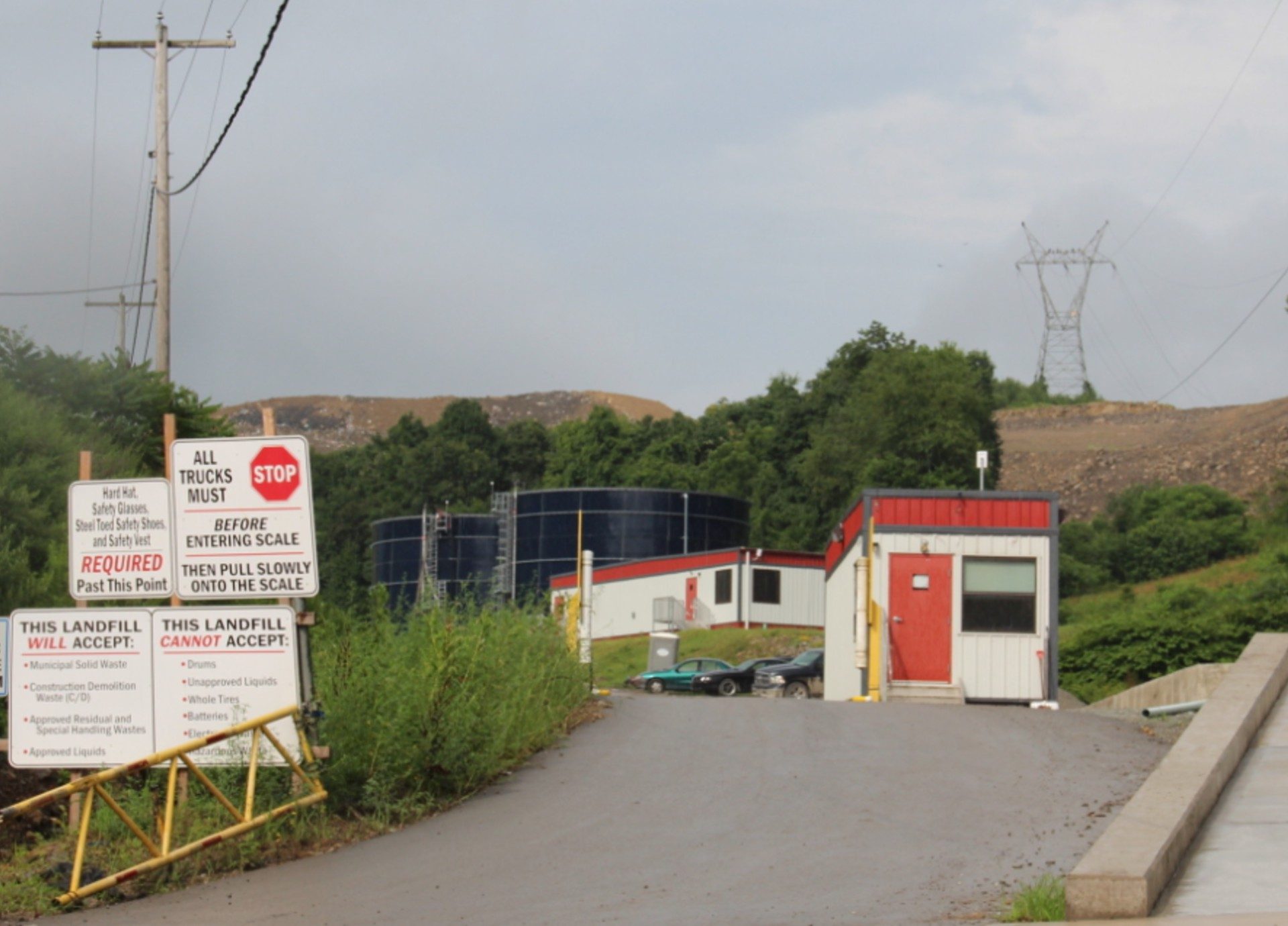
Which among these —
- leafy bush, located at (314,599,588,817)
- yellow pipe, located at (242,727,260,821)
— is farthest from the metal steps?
yellow pipe, located at (242,727,260,821)

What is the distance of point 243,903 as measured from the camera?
9.77 m

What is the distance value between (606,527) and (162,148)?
51860mm

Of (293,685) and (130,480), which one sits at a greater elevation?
(130,480)

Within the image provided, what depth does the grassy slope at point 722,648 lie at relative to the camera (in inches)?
2141

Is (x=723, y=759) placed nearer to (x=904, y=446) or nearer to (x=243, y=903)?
(x=243, y=903)

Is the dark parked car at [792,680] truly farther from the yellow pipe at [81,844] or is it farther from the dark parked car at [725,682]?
the yellow pipe at [81,844]

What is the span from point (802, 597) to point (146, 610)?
172 ft

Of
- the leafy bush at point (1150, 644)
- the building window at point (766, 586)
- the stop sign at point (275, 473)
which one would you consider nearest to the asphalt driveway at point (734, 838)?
the stop sign at point (275, 473)

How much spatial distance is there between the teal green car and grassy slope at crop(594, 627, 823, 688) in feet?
41.4

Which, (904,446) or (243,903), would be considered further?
(904,446)

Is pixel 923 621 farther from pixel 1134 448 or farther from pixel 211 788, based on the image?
pixel 1134 448

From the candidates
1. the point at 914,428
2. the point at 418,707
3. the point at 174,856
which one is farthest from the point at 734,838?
the point at 914,428

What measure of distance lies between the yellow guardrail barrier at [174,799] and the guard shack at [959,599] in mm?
15310

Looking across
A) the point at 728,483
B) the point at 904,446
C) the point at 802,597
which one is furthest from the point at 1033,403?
the point at 802,597
